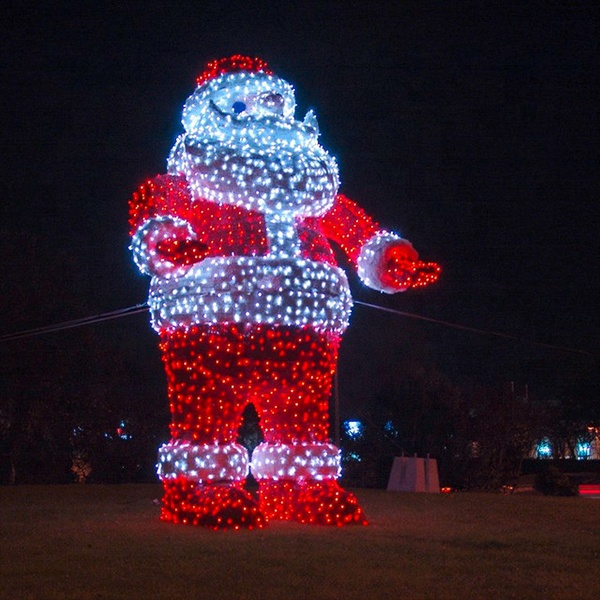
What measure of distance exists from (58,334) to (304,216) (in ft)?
27.7

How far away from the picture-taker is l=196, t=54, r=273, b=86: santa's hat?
7656 millimetres

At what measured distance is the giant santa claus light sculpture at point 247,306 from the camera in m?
6.76

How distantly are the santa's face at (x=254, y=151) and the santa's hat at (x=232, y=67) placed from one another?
7 cm

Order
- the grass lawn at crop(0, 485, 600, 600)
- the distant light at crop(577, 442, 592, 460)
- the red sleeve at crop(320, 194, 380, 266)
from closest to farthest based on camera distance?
the grass lawn at crop(0, 485, 600, 600)
the red sleeve at crop(320, 194, 380, 266)
the distant light at crop(577, 442, 592, 460)

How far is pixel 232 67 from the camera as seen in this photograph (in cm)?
766

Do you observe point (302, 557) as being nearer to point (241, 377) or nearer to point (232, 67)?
point (241, 377)

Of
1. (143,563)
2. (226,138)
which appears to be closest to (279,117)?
(226,138)

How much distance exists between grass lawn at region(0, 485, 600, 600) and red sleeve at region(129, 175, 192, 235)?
92.7 inches

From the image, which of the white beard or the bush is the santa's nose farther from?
the bush

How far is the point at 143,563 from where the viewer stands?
5.07 metres

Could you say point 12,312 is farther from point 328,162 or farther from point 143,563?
point 143,563

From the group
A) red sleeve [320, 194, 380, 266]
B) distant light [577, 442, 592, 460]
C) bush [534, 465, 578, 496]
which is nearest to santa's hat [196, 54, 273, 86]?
red sleeve [320, 194, 380, 266]

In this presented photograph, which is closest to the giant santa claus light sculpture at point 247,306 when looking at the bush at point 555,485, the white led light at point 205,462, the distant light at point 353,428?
the white led light at point 205,462

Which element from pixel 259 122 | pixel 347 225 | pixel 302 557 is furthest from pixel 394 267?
pixel 302 557
